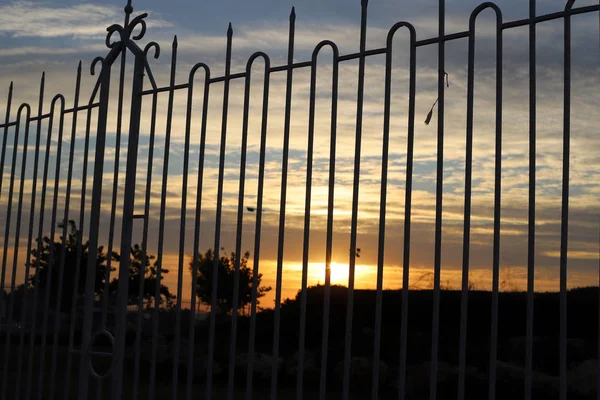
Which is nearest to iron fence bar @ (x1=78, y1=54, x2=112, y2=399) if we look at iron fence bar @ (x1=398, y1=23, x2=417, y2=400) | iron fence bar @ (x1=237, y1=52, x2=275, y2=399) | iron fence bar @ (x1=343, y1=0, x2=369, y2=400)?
iron fence bar @ (x1=237, y1=52, x2=275, y2=399)

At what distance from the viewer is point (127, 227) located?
17.7 ft

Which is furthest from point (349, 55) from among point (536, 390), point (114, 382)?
point (536, 390)

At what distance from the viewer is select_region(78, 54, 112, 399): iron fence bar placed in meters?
5.58

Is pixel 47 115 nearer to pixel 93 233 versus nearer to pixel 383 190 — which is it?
pixel 93 233

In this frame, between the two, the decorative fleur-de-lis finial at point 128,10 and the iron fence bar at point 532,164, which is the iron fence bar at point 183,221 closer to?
the decorative fleur-de-lis finial at point 128,10

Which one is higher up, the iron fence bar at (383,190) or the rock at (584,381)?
the iron fence bar at (383,190)

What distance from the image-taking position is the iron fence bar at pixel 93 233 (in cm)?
558

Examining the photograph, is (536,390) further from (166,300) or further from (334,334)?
(166,300)

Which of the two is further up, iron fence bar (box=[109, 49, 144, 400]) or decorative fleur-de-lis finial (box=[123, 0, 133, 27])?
decorative fleur-de-lis finial (box=[123, 0, 133, 27])

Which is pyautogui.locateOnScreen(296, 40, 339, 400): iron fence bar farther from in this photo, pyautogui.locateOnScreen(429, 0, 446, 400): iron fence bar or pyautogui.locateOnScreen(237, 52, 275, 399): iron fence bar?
pyautogui.locateOnScreen(429, 0, 446, 400): iron fence bar

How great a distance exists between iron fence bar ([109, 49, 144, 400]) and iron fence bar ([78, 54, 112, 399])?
24 centimetres

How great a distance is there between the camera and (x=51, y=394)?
5789 millimetres

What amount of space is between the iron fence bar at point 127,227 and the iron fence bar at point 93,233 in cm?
24

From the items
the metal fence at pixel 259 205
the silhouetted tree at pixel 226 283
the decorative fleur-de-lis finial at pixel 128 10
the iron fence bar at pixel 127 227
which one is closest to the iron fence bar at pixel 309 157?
the metal fence at pixel 259 205
